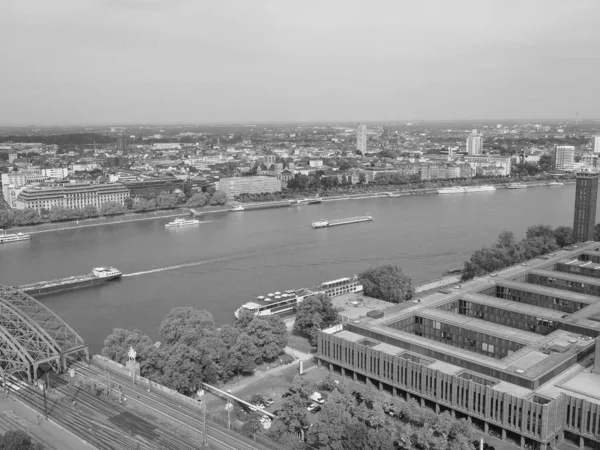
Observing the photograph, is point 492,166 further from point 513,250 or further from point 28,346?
point 28,346

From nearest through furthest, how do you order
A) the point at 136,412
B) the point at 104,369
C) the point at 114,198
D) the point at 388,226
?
the point at 136,412 < the point at 104,369 < the point at 388,226 < the point at 114,198

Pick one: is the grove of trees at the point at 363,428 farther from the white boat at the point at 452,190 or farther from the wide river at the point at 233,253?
the white boat at the point at 452,190

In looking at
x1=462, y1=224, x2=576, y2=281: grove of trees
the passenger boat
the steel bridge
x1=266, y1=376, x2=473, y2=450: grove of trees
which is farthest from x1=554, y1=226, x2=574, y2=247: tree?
the steel bridge

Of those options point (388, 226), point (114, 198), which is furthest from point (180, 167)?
point (388, 226)

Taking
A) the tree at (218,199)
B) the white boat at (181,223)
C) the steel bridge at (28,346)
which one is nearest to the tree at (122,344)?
the steel bridge at (28,346)

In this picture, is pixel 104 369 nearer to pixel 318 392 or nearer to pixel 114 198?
pixel 318 392
